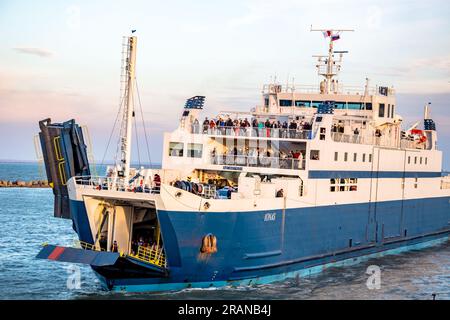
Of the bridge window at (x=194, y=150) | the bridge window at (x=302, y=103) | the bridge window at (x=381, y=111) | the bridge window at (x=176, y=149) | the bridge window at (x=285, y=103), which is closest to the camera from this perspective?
the bridge window at (x=194, y=150)

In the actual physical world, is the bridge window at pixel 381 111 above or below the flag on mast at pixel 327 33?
below

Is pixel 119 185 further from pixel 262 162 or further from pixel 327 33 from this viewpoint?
pixel 327 33

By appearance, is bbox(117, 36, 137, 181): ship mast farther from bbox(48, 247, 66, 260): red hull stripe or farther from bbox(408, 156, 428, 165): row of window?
bbox(408, 156, 428, 165): row of window

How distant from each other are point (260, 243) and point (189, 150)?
5.20m

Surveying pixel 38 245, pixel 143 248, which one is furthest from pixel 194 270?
pixel 38 245

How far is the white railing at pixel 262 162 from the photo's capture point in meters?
27.7

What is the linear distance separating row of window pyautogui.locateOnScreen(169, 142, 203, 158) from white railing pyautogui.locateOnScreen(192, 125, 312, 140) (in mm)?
568

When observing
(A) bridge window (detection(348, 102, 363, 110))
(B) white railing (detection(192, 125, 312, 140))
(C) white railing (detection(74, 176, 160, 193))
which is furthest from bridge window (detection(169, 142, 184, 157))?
(A) bridge window (detection(348, 102, 363, 110))

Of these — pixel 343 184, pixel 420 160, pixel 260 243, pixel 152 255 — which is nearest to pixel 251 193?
pixel 260 243

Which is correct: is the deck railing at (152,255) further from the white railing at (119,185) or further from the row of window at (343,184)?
the row of window at (343,184)

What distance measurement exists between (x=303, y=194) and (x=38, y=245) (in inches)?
540

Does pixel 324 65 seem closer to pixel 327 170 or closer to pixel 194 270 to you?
pixel 327 170

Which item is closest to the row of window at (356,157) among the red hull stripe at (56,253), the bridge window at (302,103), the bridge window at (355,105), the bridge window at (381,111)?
the bridge window at (355,105)

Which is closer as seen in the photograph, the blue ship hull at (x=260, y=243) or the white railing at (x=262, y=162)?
the blue ship hull at (x=260, y=243)
